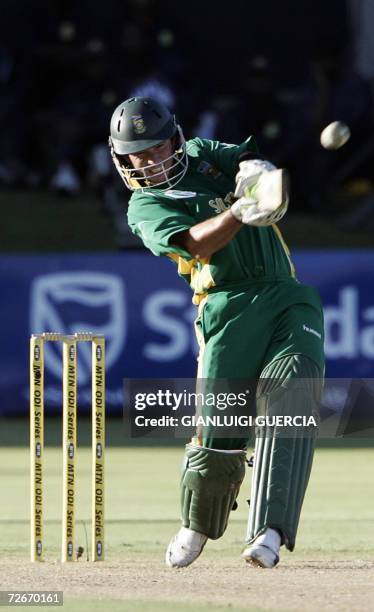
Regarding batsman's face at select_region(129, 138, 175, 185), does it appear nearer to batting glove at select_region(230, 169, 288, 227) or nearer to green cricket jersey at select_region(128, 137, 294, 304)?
green cricket jersey at select_region(128, 137, 294, 304)

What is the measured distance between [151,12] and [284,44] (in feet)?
5.94

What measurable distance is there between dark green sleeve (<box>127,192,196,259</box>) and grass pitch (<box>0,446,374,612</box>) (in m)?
1.29

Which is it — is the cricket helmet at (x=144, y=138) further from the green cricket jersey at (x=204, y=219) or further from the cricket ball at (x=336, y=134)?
the cricket ball at (x=336, y=134)

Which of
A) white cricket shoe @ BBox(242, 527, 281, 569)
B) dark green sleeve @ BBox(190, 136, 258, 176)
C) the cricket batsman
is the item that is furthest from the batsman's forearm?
white cricket shoe @ BBox(242, 527, 281, 569)

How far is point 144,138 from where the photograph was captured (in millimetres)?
6023

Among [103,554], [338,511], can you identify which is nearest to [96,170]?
[338,511]

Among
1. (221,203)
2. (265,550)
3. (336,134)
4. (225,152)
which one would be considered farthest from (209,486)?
Answer: (336,134)

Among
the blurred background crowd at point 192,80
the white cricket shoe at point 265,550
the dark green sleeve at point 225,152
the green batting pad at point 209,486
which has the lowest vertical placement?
the white cricket shoe at point 265,550

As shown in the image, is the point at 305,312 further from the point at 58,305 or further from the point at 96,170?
the point at 96,170

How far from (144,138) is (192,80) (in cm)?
856

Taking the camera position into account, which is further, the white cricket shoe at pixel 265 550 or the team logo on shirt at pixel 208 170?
the team logo on shirt at pixel 208 170

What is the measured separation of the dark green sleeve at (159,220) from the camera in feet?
19.0

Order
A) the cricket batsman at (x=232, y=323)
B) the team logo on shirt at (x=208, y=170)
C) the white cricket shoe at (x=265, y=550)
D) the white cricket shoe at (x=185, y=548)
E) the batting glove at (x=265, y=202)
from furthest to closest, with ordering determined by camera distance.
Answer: the team logo on shirt at (x=208, y=170)
the white cricket shoe at (x=185, y=548)
the cricket batsman at (x=232, y=323)
the white cricket shoe at (x=265, y=550)
the batting glove at (x=265, y=202)

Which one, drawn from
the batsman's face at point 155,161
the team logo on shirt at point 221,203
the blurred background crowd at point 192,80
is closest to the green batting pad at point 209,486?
the team logo on shirt at point 221,203
